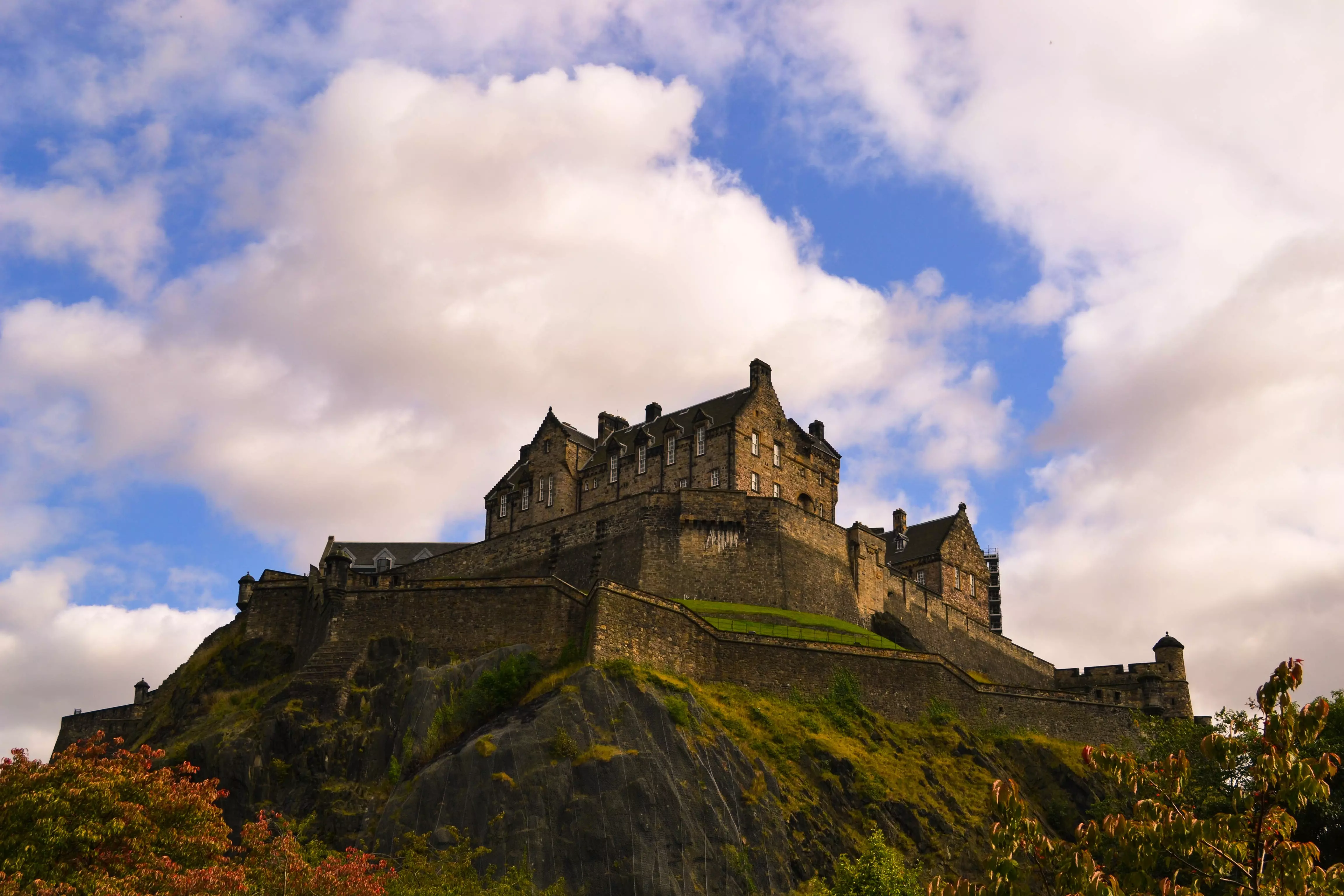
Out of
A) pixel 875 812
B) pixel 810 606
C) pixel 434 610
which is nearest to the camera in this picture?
pixel 875 812

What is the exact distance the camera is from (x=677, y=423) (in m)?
76.2

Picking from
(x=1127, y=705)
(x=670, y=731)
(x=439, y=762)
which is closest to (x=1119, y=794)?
(x=1127, y=705)

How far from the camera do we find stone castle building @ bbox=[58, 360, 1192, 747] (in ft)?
176

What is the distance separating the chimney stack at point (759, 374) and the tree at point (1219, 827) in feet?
192

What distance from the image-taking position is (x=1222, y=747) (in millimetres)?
16344

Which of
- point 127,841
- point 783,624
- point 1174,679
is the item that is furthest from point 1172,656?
point 127,841

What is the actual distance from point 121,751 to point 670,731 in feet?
64.5

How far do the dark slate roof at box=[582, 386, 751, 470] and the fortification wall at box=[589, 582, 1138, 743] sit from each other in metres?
20.0

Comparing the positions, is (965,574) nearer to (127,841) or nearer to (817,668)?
(817,668)

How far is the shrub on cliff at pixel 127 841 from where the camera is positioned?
1172 inches

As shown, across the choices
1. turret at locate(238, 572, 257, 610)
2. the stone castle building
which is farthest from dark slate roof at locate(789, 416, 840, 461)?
turret at locate(238, 572, 257, 610)

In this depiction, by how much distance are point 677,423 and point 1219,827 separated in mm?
59876

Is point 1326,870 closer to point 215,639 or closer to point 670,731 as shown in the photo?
point 670,731

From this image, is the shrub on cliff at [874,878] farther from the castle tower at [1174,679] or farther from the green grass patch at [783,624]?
the castle tower at [1174,679]
